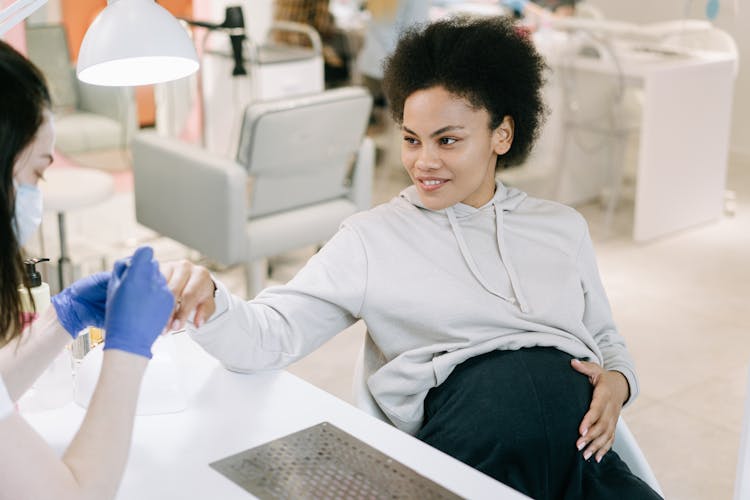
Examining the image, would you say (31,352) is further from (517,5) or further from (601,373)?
(517,5)

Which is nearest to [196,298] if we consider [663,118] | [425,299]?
[425,299]

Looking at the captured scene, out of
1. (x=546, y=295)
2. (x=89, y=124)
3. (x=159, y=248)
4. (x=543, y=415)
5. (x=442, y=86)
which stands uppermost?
(x=442, y=86)

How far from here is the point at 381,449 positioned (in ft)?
4.58

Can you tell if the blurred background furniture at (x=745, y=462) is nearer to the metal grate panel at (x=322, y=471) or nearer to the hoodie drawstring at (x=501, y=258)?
the hoodie drawstring at (x=501, y=258)

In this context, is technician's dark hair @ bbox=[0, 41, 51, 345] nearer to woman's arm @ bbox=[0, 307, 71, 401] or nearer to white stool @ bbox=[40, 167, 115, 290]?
woman's arm @ bbox=[0, 307, 71, 401]

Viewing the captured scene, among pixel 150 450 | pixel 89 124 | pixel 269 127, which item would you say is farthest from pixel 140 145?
pixel 150 450

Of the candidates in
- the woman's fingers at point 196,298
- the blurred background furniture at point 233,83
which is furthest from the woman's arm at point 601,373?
the blurred background furniture at point 233,83

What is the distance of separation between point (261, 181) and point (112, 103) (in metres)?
2.10

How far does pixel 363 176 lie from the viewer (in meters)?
3.80

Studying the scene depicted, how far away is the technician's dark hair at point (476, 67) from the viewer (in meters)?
1.69

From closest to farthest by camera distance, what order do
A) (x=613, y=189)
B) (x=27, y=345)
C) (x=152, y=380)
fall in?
1. (x=27, y=345)
2. (x=152, y=380)
3. (x=613, y=189)

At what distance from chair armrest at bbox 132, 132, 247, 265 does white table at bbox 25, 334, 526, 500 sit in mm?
1673

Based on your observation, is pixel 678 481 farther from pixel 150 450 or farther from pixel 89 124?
pixel 89 124

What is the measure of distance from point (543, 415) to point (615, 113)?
3.63 metres
